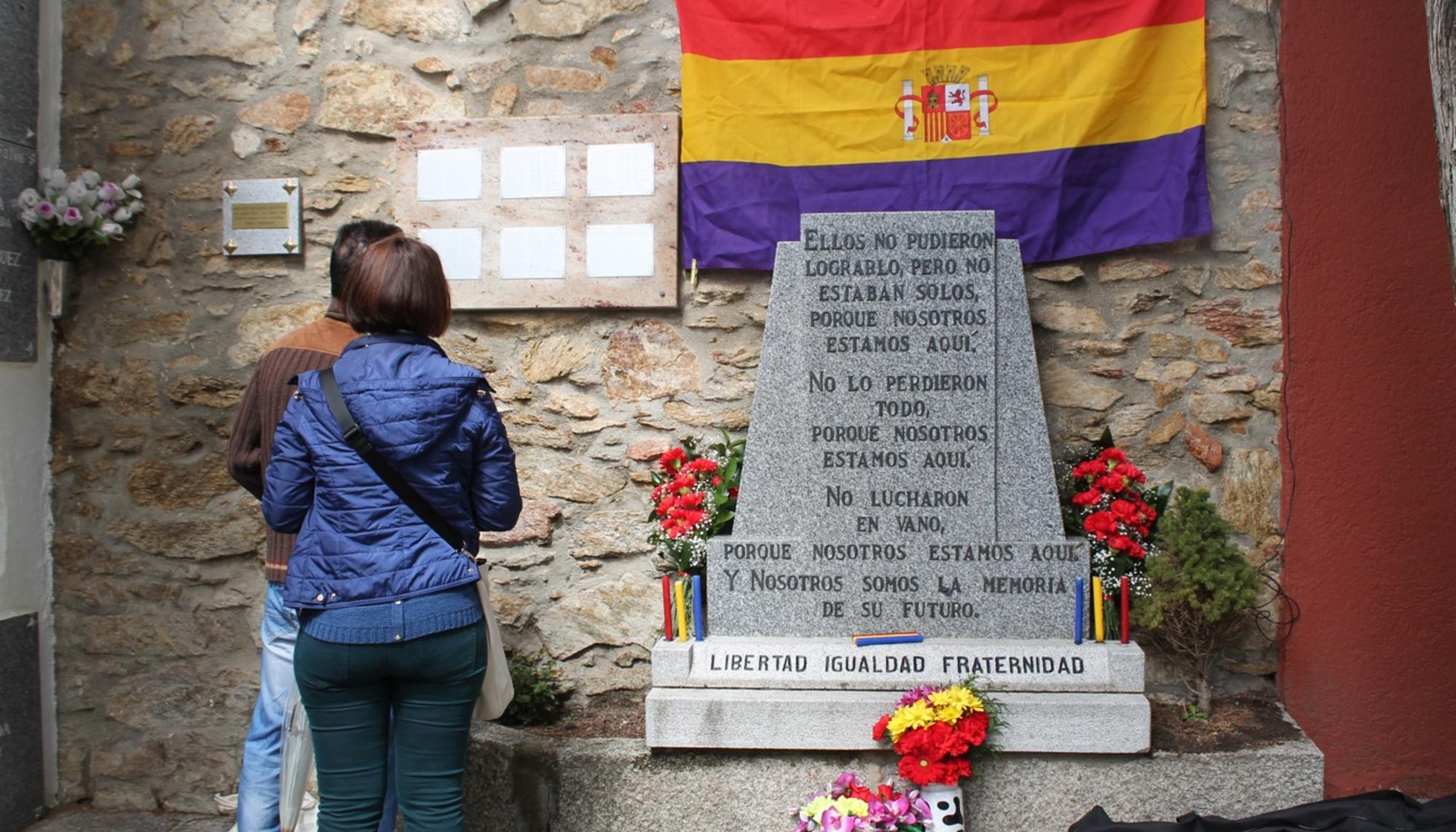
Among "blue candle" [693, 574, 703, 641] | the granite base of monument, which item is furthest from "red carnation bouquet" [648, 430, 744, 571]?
the granite base of monument

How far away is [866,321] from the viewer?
3.43 m

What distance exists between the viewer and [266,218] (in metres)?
4.22

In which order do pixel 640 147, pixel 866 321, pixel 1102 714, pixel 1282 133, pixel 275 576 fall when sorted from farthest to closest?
pixel 640 147 → pixel 1282 133 → pixel 866 321 → pixel 1102 714 → pixel 275 576

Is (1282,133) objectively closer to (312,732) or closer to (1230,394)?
(1230,394)

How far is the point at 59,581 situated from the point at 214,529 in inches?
25.0

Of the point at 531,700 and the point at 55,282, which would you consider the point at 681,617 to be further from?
the point at 55,282

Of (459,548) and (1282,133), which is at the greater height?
(1282,133)

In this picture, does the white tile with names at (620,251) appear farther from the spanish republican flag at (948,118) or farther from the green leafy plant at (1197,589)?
the green leafy plant at (1197,589)

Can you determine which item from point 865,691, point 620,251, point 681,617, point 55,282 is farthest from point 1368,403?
point 55,282

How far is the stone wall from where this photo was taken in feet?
13.5

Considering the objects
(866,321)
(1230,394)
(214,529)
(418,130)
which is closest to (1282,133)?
(1230,394)

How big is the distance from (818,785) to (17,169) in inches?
137

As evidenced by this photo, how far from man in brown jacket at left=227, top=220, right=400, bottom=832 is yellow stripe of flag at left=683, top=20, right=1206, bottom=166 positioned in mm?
1614

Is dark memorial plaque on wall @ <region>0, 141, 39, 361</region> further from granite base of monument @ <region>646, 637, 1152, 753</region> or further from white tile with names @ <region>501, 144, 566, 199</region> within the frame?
granite base of monument @ <region>646, 637, 1152, 753</region>
